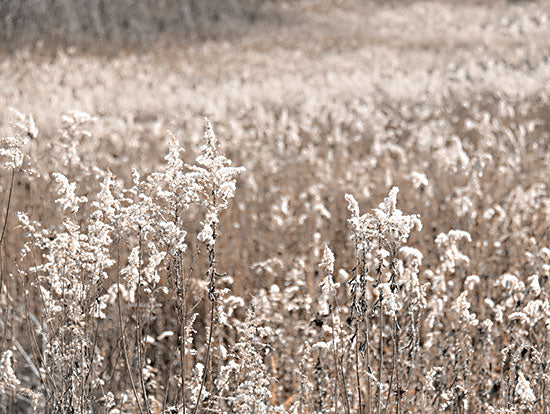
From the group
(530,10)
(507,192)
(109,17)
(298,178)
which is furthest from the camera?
(530,10)

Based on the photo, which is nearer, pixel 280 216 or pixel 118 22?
pixel 280 216

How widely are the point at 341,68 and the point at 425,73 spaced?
207 cm

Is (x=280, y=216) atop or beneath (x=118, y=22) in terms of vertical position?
beneath

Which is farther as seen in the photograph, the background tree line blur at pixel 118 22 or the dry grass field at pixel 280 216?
the background tree line blur at pixel 118 22

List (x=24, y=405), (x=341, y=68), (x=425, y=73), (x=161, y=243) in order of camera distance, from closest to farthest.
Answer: (x=161, y=243) → (x=24, y=405) → (x=425, y=73) → (x=341, y=68)

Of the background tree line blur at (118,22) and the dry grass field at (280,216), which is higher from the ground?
the background tree line blur at (118,22)

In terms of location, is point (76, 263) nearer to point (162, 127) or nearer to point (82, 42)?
point (162, 127)

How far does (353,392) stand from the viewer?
257cm

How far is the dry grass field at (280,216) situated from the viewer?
1823mm

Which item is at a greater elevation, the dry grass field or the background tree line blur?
the background tree line blur

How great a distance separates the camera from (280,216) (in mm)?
4879

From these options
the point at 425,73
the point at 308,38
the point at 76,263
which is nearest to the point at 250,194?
the point at 76,263

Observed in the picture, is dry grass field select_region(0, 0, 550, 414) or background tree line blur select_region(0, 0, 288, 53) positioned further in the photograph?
background tree line blur select_region(0, 0, 288, 53)

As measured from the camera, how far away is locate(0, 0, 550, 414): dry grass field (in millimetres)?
1823
